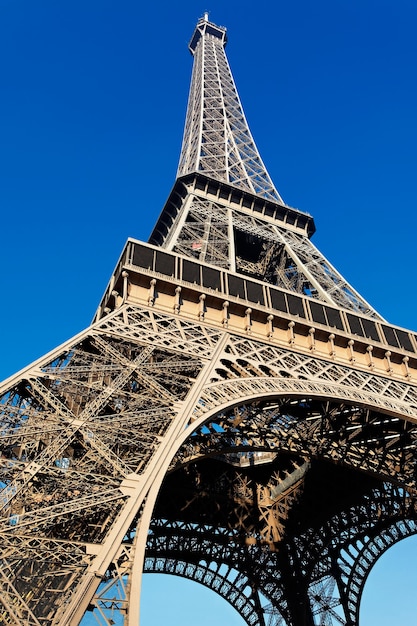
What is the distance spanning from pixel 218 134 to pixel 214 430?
3352 cm

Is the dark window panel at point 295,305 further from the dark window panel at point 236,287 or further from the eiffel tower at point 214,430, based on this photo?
the dark window panel at point 236,287

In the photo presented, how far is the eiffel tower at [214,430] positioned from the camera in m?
9.66

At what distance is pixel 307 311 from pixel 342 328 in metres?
1.53

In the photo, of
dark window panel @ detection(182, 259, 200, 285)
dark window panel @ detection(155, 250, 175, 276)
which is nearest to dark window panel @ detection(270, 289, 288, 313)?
dark window panel @ detection(182, 259, 200, 285)

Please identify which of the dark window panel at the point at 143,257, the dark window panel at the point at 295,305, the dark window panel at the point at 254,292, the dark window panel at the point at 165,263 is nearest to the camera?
the dark window panel at the point at 143,257

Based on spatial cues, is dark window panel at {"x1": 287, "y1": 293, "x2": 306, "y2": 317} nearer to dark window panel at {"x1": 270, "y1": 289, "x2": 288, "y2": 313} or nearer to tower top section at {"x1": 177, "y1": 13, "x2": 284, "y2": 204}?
dark window panel at {"x1": 270, "y1": 289, "x2": 288, "y2": 313}

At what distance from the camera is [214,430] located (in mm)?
16453

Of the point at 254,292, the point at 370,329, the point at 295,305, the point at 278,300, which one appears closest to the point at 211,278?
the point at 254,292

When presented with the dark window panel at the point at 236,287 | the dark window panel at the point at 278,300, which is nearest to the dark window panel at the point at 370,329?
the dark window panel at the point at 278,300

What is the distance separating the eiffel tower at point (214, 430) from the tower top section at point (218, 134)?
38 centimetres

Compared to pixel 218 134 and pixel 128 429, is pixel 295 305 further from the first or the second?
pixel 218 134

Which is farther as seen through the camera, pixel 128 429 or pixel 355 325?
pixel 355 325

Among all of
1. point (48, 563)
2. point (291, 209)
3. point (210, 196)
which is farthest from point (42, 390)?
point (291, 209)

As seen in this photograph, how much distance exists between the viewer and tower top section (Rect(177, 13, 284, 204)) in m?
39.5
